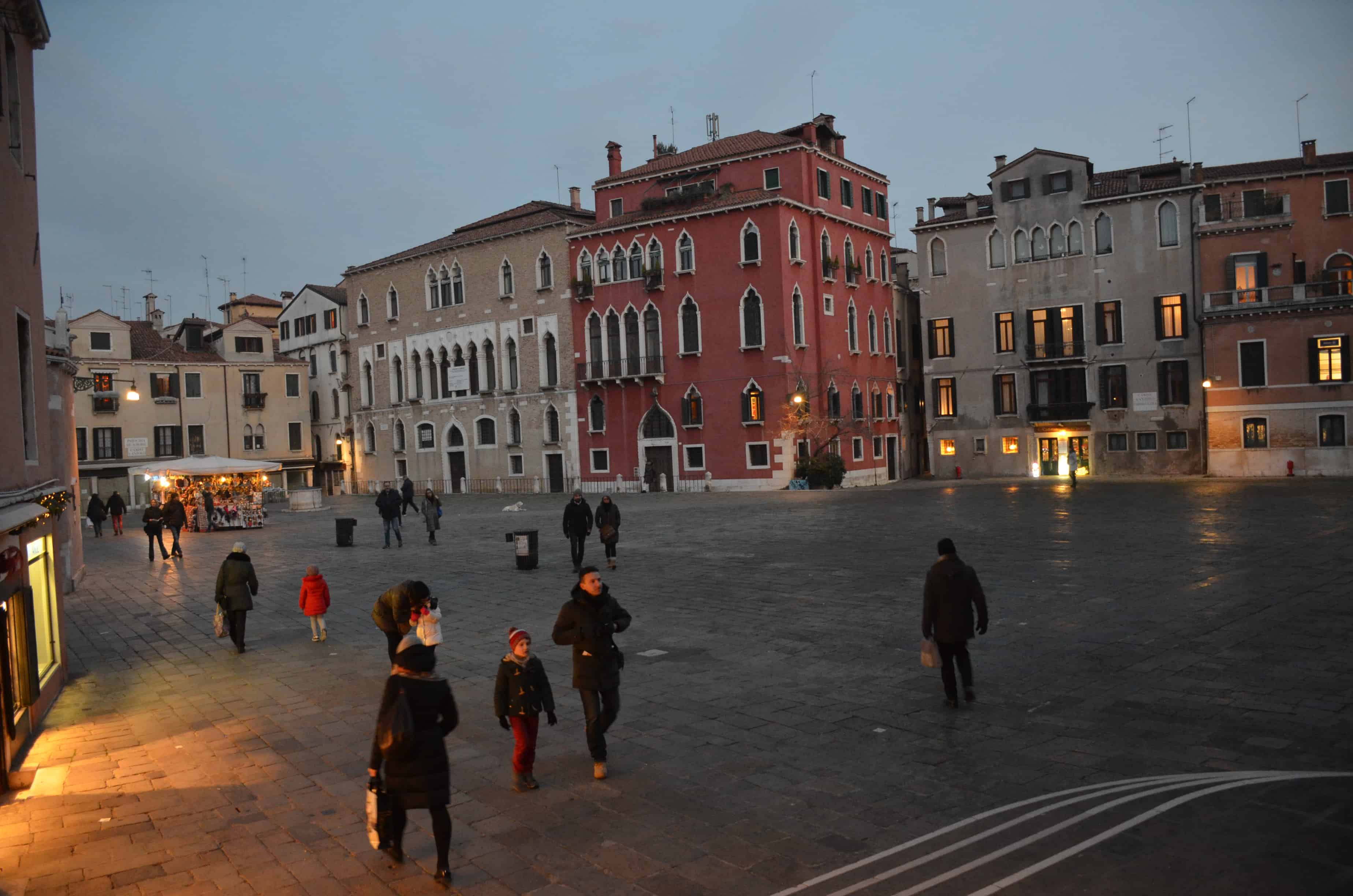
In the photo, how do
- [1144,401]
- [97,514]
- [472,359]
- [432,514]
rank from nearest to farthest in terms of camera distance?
[432,514]
[97,514]
[1144,401]
[472,359]

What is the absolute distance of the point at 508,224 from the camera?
160 feet

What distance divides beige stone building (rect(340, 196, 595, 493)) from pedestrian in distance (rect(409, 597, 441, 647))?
121 ft

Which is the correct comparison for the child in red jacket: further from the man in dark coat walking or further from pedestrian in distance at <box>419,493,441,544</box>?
pedestrian in distance at <box>419,493,441,544</box>

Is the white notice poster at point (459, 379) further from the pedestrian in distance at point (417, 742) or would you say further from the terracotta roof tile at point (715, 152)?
the pedestrian in distance at point (417, 742)

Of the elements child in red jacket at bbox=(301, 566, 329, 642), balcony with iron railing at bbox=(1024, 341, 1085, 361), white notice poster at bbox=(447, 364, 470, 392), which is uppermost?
white notice poster at bbox=(447, 364, 470, 392)

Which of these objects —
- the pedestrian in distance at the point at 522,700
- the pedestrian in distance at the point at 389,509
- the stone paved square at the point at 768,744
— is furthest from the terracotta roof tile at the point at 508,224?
the pedestrian in distance at the point at 522,700

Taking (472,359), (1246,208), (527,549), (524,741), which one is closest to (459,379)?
(472,359)

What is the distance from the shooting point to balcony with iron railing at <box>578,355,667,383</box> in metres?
42.6

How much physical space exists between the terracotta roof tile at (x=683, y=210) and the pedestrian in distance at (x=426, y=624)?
105 ft

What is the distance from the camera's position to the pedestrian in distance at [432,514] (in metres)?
24.4

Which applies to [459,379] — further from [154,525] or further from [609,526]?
[609,526]

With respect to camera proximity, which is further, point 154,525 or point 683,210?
point 683,210

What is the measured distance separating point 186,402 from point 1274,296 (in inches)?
1983

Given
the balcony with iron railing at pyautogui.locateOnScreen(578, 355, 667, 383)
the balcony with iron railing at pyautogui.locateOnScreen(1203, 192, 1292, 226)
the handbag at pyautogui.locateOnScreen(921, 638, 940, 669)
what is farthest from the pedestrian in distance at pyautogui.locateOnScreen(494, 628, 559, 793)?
the balcony with iron railing at pyautogui.locateOnScreen(1203, 192, 1292, 226)
